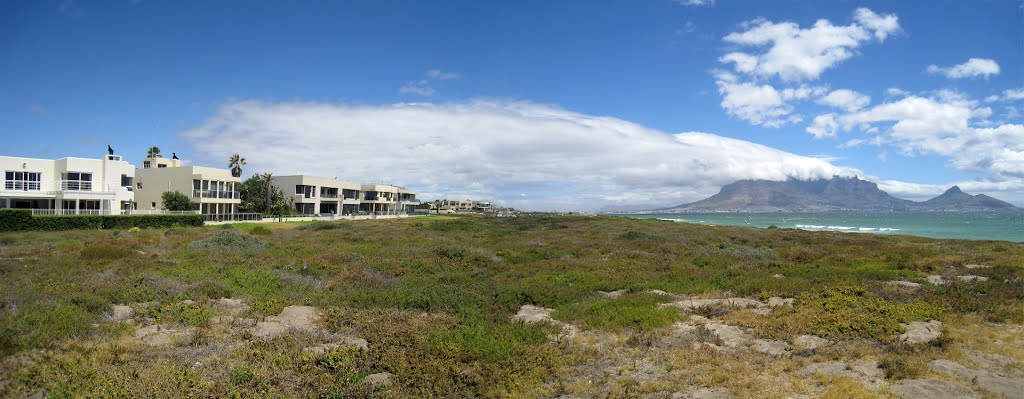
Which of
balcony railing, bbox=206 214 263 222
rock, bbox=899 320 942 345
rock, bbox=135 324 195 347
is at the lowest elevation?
rock, bbox=899 320 942 345

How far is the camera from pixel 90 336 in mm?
11125

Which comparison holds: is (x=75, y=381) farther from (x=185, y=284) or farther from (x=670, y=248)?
(x=670, y=248)

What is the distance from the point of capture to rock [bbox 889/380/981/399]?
8.32 meters

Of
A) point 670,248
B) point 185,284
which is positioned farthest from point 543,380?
point 670,248

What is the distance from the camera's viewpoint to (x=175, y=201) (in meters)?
61.8

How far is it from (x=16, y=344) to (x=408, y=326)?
7574 millimetres

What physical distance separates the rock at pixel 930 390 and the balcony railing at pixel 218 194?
73956mm

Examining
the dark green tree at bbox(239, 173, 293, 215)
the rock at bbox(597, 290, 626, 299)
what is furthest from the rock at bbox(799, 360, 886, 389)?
the dark green tree at bbox(239, 173, 293, 215)

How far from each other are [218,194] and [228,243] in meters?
45.7

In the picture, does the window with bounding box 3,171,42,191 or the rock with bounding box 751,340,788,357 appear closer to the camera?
the rock with bounding box 751,340,788,357

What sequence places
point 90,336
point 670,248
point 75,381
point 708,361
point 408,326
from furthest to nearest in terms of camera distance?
point 670,248, point 408,326, point 90,336, point 708,361, point 75,381

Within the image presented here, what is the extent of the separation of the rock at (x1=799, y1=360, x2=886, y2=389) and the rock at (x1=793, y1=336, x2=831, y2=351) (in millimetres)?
986

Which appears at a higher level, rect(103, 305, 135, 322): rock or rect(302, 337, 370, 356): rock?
rect(103, 305, 135, 322): rock

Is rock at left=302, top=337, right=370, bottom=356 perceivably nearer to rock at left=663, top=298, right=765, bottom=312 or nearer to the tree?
rock at left=663, top=298, right=765, bottom=312
